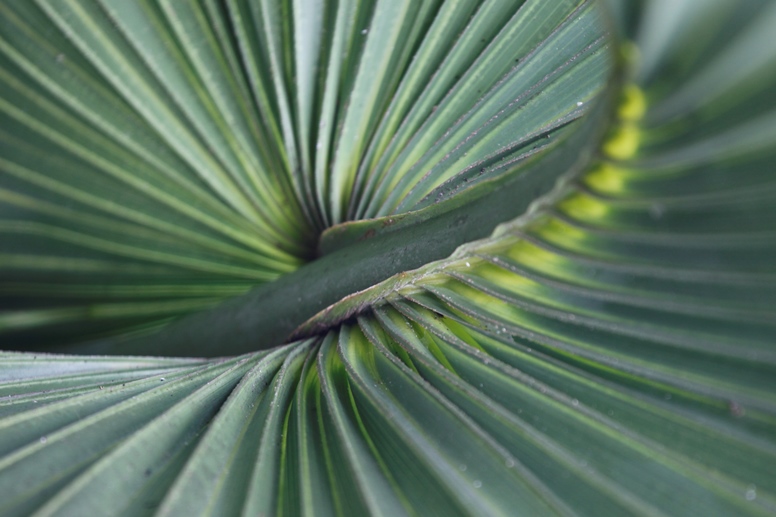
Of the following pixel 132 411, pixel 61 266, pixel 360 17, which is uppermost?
pixel 360 17

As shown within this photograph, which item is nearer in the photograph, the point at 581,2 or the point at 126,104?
the point at 581,2

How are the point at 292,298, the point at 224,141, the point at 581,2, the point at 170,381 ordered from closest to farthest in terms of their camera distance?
the point at 170,381 < the point at 581,2 < the point at 292,298 < the point at 224,141

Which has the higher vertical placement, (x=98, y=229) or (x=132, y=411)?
(x=98, y=229)

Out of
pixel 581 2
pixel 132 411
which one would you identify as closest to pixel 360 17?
pixel 581 2

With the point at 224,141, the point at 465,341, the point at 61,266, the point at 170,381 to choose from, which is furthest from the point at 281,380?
the point at 61,266

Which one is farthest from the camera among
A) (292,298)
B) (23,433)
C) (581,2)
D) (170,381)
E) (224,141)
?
(224,141)

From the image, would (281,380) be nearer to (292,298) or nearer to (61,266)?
(292,298)
